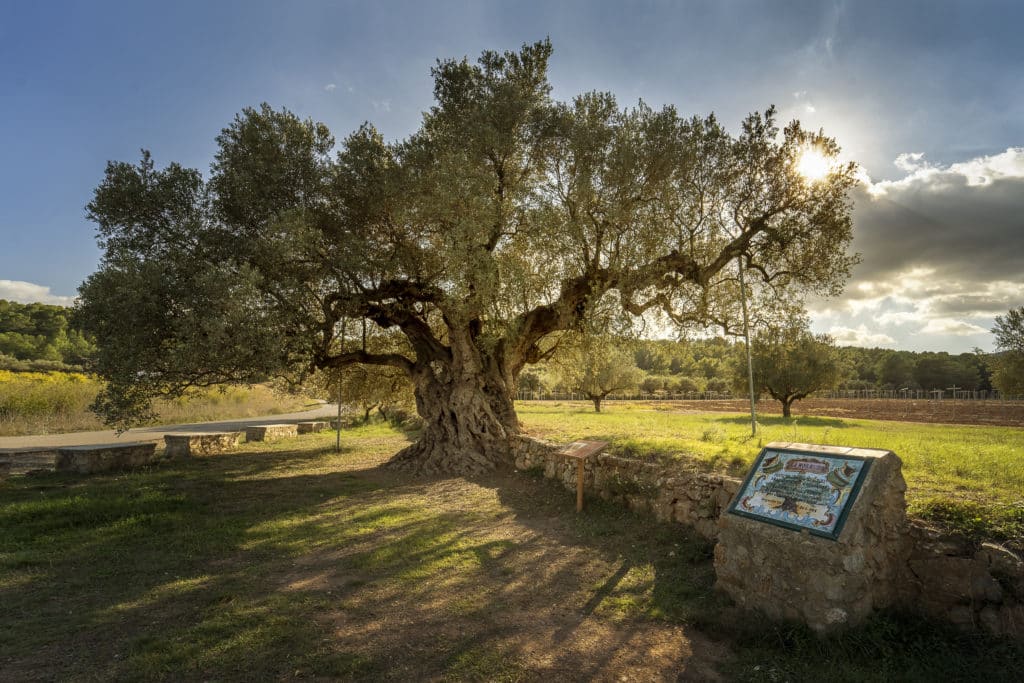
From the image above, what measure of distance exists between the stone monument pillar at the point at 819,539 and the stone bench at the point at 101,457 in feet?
55.9

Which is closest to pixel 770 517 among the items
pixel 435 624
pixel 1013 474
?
pixel 435 624

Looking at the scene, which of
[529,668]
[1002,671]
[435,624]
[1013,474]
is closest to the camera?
[1002,671]

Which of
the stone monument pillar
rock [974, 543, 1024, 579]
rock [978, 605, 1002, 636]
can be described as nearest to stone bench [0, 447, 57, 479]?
the stone monument pillar

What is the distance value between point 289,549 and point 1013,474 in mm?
11439

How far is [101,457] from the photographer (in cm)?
1473

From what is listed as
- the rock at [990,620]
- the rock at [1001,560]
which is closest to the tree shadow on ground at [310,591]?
the rock at [990,620]

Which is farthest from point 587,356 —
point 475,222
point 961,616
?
point 961,616

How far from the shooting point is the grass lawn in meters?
4.50

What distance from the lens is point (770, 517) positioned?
17.9 ft

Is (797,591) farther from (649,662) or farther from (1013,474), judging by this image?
(1013,474)

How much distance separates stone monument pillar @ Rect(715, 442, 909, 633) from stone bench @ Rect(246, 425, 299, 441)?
76.4 feet

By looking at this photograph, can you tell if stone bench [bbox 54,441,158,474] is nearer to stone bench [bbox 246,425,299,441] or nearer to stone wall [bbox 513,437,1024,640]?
stone bench [bbox 246,425,299,441]

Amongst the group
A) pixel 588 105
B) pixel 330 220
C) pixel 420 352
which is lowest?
pixel 420 352

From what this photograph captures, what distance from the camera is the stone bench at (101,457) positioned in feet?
46.8
